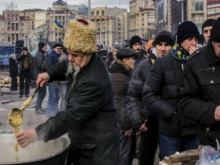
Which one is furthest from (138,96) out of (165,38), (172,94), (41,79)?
(41,79)

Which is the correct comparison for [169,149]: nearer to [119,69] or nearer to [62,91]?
[119,69]

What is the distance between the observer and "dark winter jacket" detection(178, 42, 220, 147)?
281cm

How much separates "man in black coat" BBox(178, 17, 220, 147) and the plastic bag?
75 mm

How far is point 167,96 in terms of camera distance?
13.1 feet

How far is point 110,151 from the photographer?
126 inches

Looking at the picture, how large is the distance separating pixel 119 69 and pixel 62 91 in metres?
5.10

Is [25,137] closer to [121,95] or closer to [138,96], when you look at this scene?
[138,96]

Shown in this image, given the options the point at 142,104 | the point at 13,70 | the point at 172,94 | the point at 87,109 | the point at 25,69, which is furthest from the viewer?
the point at 13,70

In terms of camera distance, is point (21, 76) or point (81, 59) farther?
point (21, 76)

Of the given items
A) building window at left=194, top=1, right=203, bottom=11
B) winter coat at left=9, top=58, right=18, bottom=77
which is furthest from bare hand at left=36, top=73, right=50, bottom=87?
building window at left=194, top=1, right=203, bottom=11

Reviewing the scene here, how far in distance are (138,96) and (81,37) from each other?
1792 millimetres

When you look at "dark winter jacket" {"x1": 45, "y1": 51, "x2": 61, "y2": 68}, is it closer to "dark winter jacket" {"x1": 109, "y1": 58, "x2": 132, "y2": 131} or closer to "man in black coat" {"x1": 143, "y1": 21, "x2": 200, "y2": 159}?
"dark winter jacket" {"x1": 109, "y1": 58, "x2": 132, "y2": 131}

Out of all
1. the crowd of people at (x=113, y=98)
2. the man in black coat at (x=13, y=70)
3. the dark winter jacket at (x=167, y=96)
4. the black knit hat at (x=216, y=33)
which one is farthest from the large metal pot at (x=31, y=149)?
the man in black coat at (x=13, y=70)

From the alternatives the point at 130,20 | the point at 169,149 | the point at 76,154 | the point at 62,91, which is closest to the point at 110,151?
the point at 76,154
